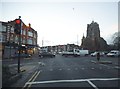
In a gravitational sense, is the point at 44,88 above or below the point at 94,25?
below

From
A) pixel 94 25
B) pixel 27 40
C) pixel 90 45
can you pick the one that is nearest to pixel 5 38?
pixel 27 40

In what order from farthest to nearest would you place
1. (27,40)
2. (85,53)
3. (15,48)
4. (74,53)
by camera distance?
1. (27,40)
2. (85,53)
3. (74,53)
4. (15,48)

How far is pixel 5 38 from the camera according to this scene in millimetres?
66000

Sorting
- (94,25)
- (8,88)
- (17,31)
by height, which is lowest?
(8,88)

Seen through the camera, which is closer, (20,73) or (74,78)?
(74,78)

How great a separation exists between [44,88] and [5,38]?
57835 mm

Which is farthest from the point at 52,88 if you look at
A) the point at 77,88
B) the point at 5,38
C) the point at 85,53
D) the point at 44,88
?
the point at 85,53

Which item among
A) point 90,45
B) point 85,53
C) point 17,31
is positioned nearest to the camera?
point 17,31

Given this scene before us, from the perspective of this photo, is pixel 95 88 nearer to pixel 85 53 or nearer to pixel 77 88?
pixel 77 88

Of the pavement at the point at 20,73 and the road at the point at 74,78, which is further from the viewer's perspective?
the pavement at the point at 20,73

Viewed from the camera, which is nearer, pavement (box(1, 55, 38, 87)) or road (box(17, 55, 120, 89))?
road (box(17, 55, 120, 89))

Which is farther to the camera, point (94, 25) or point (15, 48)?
point (94, 25)

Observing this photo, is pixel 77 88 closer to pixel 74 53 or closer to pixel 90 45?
pixel 74 53

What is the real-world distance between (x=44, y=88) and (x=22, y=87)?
3.86 feet
